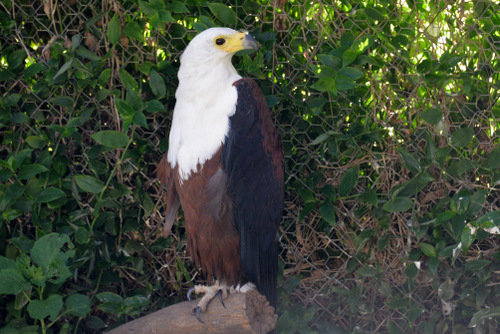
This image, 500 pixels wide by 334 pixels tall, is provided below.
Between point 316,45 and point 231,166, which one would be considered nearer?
point 231,166

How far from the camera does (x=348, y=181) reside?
205cm

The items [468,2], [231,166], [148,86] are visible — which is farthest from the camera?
[148,86]

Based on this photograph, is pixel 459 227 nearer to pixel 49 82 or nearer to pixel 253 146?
pixel 253 146

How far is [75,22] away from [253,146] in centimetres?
106

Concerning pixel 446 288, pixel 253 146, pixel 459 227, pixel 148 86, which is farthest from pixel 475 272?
pixel 148 86

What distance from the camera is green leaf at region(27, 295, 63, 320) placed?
1938 mm

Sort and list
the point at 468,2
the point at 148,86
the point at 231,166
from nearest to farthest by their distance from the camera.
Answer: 1. the point at 231,166
2. the point at 468,2
3. the point at 148,86

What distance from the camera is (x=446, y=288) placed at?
2.10m

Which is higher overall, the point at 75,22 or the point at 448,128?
the point at 75,22

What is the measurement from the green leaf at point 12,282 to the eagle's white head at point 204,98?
75cm

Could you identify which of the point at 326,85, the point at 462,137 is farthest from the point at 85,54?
the point at 462,137

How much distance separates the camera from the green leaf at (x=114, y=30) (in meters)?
2.06

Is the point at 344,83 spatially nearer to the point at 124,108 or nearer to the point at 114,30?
the point at 124,108

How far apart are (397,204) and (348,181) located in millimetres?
217
